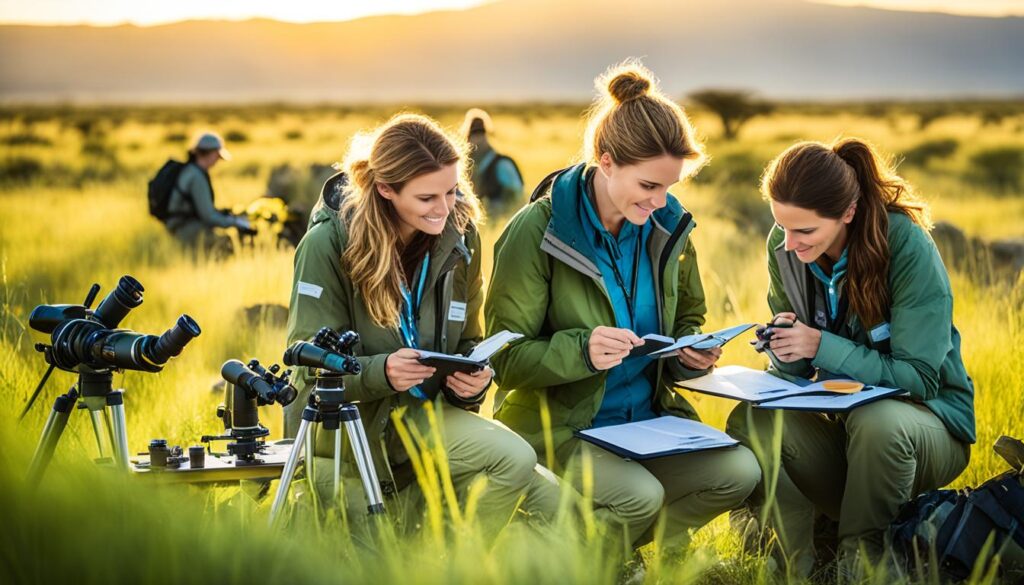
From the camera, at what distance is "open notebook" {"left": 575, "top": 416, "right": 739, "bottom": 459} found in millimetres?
4078

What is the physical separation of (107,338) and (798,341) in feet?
7.67

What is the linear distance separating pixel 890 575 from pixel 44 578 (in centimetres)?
279

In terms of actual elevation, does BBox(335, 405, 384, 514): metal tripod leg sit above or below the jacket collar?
below

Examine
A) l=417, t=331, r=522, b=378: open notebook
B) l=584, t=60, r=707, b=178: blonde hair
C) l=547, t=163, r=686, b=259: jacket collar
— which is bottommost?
l=417, t=331, r=522, b=378: open notebook

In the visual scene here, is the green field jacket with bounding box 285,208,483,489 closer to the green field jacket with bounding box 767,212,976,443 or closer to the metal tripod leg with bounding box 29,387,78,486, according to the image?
the metal tripod leg with bounding box 29,387,78,486

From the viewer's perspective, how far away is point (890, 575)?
4.01 m

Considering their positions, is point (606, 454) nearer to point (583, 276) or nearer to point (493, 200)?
point (583, 276)

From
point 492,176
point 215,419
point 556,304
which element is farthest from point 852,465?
point 492,176

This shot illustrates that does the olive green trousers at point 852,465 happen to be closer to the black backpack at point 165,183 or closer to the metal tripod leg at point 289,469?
the metal tripod leg at point 289,469

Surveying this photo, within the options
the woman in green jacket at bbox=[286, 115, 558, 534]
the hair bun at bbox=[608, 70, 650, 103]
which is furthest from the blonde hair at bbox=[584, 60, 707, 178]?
the woman in green jacket at bbox=[286, 115, 558, 534]

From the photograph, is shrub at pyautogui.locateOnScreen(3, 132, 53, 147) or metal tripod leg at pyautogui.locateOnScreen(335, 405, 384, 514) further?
shrub at pyautogui.locateOnScreen(3, 132, 53, 147)

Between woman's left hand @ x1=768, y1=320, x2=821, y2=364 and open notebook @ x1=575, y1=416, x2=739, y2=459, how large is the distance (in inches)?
15.9

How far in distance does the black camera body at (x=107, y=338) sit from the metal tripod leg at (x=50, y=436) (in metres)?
0.11

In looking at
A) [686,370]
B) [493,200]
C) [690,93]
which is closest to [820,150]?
[686,370]
